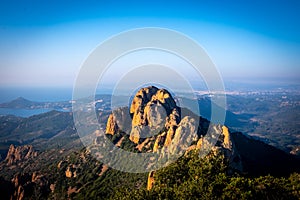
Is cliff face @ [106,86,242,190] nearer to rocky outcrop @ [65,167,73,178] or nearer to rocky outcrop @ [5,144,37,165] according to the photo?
rocky outcrop @ [65,167,73,178]

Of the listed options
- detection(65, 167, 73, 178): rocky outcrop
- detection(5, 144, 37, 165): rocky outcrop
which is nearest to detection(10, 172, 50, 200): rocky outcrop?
detection(65, 167, 73, 178): rocky outcrop

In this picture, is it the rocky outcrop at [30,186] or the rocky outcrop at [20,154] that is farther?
the rocky outcrop at [20,154]

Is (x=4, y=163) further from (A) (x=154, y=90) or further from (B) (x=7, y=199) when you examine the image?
(A) (x=154, y=90)

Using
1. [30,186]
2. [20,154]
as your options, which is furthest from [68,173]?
[20,154]

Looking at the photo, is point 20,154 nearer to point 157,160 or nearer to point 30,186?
point 30,186

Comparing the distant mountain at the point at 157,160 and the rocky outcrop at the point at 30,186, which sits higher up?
the distant mountain at the point at 157,160

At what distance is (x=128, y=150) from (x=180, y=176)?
2607 inches

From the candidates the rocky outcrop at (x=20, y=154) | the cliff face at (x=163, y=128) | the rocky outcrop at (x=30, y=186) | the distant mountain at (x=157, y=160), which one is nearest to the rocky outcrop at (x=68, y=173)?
the distant mountain at (x=157, y=160)

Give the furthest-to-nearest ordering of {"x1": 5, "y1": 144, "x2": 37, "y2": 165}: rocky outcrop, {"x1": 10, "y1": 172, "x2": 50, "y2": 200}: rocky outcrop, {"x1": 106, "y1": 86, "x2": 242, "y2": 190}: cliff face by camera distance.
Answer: {"x1": 5, "y1": 144, "x2": 37, "y2": 165}: rocky outcrop
{"x1": 10, "y1": 172, "x2": 50, "y2": 200}: rocky outcrop
{"x1": 106, "y1": 86, "x2": 242, "y2": 190}: cliff face

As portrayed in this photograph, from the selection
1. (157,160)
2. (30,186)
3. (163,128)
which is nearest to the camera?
(157,160)

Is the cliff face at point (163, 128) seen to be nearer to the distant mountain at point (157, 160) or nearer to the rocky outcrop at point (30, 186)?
the distant mountain at point (157, 160)

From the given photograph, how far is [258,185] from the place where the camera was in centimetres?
2728

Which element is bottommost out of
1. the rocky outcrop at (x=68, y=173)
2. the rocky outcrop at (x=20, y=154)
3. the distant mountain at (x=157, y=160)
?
the rocky outcrop at (x=20, y=154)

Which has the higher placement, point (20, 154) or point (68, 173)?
point (68, 173)
